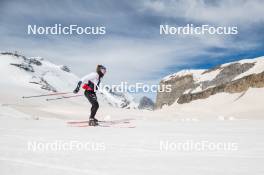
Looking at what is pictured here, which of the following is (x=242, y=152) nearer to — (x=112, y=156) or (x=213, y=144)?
(x=213, y=144)

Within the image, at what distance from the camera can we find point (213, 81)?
68.0 m

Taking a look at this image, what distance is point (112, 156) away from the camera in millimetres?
5895

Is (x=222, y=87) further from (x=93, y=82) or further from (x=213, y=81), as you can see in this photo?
(x=93, y=82)

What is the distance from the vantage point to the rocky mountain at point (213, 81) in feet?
178

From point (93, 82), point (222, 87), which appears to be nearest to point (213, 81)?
point (222, 87)

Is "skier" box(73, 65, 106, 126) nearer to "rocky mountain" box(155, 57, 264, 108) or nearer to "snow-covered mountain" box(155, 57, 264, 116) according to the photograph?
"snow-covered mountain" box(155, 57, 264, 116)

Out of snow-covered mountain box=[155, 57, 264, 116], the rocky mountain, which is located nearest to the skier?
snow-covered mountain box=[155, 57, 264, 116]

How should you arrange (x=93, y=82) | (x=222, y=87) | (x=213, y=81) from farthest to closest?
1. (x=213, y=81)
2. (x=222, y=87)
3. (x=93, y=82)

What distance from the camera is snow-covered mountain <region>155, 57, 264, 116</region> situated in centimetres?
4926

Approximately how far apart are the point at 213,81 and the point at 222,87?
9.32 meters

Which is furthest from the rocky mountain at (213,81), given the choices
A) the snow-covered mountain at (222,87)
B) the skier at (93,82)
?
the skier at (93,82)

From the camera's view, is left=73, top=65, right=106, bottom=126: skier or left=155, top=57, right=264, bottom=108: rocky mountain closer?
left=73, top=65, right=106, bottom=126: skier

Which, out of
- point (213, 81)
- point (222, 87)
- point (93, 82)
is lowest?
point (93, 82)

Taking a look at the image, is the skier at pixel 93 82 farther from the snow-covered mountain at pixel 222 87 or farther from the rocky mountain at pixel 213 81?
the rocky mountain at pixel 213 81
